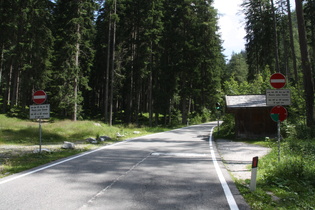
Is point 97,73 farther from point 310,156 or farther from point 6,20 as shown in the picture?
point 310,156

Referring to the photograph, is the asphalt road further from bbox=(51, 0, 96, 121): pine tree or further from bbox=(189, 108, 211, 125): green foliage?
bbox=(189, 108, 211, 125): green foliage

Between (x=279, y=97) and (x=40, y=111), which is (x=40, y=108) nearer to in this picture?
(x=40, y=111)

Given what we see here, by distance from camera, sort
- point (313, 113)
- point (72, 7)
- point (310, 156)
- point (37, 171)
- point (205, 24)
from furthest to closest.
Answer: point (205, 24), point (72, 7), point (313, 113), point (310, 156), point (37, 171)

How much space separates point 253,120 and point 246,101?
1540 millimetres

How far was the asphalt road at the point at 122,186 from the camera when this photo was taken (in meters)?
4.48

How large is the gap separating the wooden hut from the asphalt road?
909 centimetres

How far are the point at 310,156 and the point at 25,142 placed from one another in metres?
14.6

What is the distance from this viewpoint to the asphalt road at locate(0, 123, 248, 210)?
176 inches

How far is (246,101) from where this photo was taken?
57.9 ft

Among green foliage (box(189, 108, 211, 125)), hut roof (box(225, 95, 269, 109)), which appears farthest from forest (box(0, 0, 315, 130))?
hut roof (box(225, 95, 269, 109))

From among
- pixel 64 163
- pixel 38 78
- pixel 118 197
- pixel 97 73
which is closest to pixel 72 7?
pixel 38 78

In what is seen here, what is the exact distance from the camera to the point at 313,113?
14.5m

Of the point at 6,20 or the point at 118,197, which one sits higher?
the point at 6,20

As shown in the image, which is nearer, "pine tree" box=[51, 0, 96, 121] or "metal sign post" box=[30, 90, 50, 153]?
"metal sign post" box=[30, 90, 50, 153]
